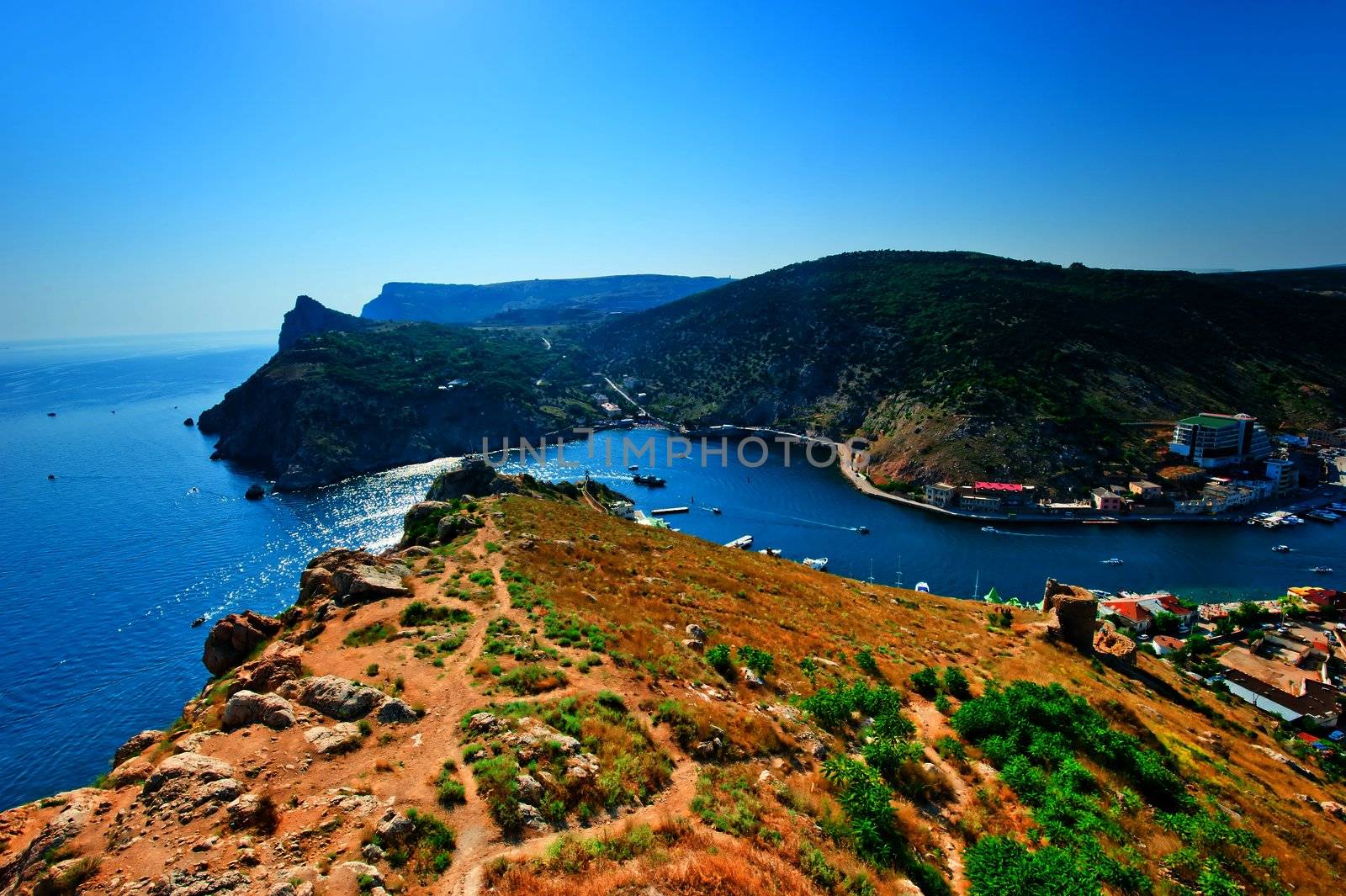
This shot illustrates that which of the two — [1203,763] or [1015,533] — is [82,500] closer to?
[1203,763]

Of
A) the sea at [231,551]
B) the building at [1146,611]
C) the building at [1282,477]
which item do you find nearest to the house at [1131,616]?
the building at [1146,611]

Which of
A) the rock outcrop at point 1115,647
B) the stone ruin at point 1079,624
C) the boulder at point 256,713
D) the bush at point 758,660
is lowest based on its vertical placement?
the rock outcrop at point 1115,647

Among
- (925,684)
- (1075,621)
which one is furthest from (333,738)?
(1075,621)

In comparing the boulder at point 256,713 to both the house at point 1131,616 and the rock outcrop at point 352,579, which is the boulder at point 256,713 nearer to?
the rock outcrop at point 352,579

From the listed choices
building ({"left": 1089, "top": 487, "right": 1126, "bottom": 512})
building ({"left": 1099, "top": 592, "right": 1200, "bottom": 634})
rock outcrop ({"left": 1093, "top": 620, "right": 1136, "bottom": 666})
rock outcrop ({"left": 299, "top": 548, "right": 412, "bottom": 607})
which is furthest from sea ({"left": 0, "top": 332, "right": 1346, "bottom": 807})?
rock outcrop ({"left": 1093, "top": 620, "right": 1136, "bottom": 666})

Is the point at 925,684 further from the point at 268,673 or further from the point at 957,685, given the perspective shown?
the point at 268,673

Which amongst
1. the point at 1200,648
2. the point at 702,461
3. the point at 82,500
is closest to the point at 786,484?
the point at 702,461
